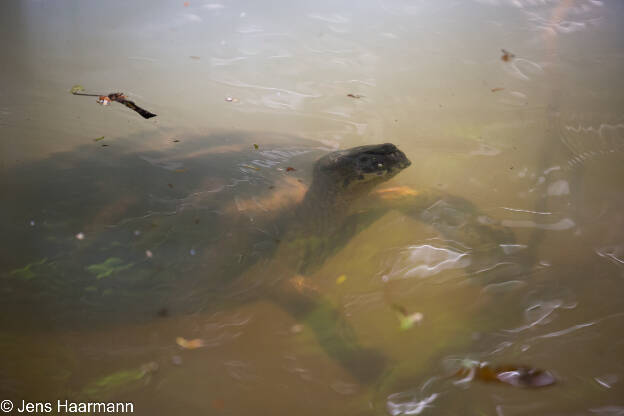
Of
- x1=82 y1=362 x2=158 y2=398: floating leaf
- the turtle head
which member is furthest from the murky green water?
the turtle head

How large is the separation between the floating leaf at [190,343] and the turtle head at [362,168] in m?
1.16

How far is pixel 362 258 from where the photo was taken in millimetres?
1870

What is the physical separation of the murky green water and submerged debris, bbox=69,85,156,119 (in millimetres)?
72

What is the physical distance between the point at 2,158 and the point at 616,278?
320cm

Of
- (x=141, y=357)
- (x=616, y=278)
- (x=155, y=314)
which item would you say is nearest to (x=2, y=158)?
(x=155, y=314)

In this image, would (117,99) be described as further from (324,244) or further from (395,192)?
(395,192)

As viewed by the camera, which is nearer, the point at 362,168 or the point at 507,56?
the point at 362,168

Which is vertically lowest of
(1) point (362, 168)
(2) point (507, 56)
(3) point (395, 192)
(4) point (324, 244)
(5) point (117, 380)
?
(5) point (117, 380)

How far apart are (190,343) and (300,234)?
0.82 meters

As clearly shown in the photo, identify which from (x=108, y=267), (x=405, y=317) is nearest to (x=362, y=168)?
(x=405, y=317)

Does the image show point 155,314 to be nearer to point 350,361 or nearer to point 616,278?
point 350,361

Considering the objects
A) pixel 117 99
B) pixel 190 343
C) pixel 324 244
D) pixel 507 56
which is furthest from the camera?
pixel 507 56

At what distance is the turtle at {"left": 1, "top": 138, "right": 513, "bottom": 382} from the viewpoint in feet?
5.08

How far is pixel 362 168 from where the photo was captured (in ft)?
6.97
